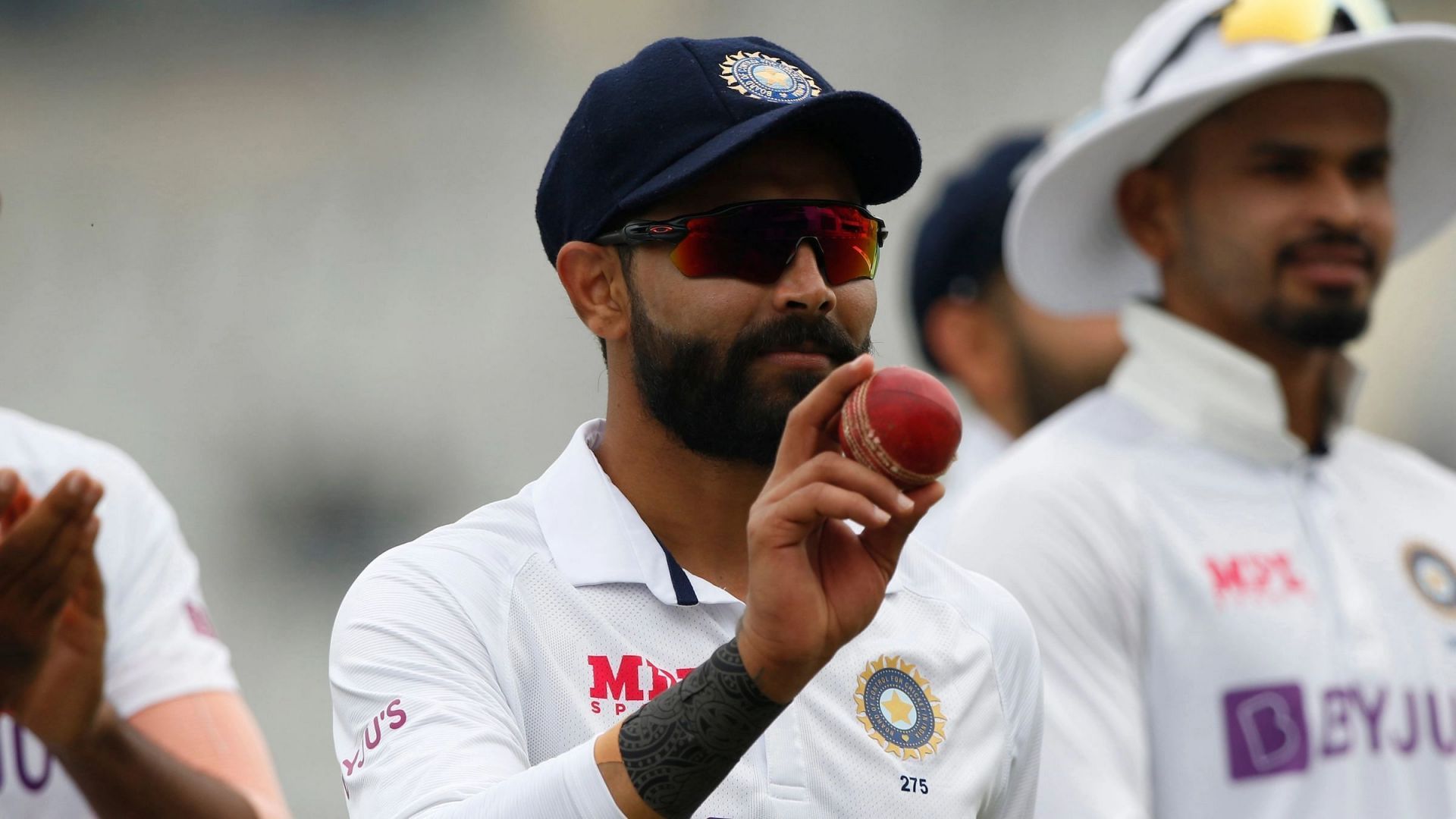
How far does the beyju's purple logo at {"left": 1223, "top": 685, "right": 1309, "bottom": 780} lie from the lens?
13.1 feet

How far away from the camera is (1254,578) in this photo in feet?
13.6

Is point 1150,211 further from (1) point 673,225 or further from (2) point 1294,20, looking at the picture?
(1) point 673,225

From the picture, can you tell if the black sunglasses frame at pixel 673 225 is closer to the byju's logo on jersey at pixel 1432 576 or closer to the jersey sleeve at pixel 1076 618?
the jersey sleeve at pixel 1076 618

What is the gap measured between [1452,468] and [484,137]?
4.94 meters

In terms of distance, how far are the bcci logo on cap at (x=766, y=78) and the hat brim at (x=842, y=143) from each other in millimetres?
44

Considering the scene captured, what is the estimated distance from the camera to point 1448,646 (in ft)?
13.8

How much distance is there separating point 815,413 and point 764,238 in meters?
0.49

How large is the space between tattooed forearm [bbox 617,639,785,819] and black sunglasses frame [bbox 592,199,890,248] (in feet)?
2.13

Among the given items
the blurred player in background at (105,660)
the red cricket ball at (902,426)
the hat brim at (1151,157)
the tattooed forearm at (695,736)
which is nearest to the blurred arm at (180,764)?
the blurred player in background at (105,660)

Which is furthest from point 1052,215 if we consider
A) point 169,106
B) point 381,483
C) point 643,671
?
point 169,106

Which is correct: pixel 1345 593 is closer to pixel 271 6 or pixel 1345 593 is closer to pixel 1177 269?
pixel 1177 269

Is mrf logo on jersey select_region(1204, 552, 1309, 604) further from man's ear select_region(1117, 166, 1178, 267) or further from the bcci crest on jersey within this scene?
the bcci crest on jersey

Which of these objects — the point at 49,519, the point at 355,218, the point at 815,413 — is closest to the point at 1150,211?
the point at 49,519

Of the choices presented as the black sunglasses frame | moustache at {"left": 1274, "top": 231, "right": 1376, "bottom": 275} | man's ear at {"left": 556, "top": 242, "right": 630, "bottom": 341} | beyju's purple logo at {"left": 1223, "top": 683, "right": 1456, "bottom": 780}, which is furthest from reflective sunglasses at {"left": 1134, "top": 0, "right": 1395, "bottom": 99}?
man's ear at {"left": 556, "top": 242, "right": 630, "bottom": 341}
